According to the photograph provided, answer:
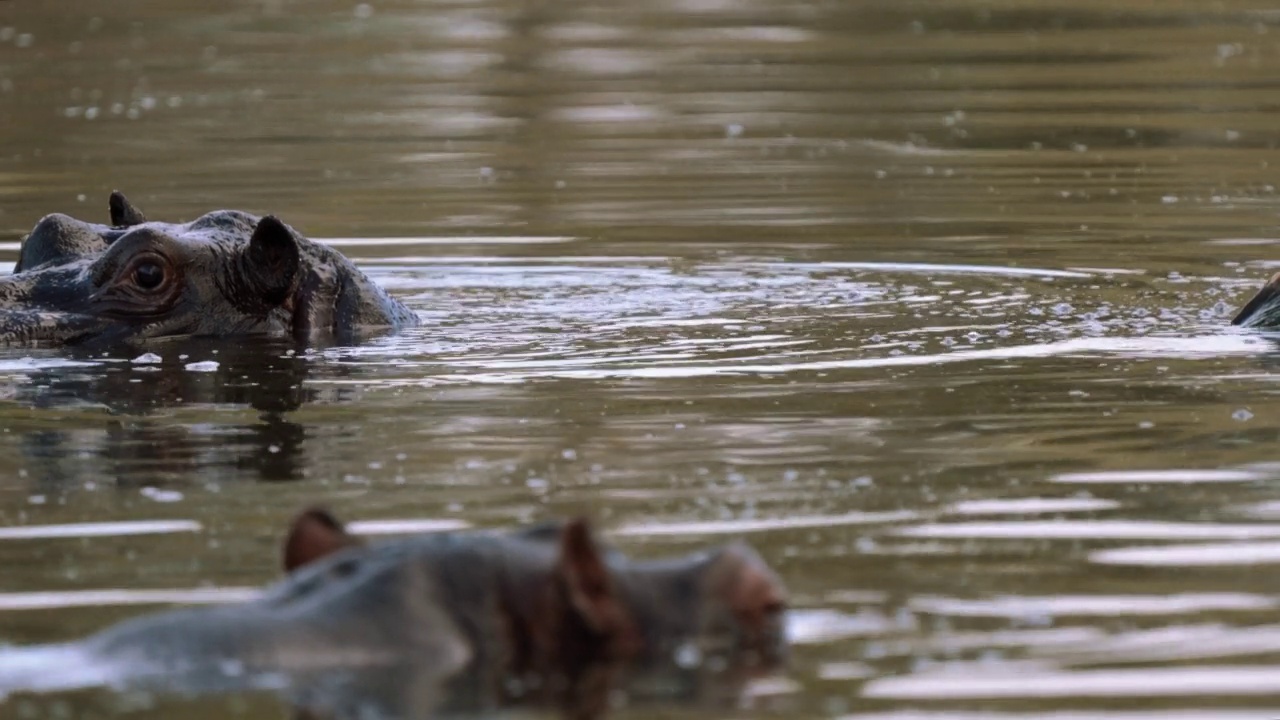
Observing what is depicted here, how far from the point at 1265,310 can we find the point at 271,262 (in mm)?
3625

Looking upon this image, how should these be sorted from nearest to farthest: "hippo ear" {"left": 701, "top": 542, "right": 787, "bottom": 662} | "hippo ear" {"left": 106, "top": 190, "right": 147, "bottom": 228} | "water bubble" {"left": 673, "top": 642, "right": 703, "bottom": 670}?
"water bubble" {"left": 673, "top": 642, "right": 703, "bottom": 670} → "hippo ear" {"left": 701, "top": 542, "right": 787, "bottom": 662} → "hippo ear" {"left": 106, "top": 190, "right": 147, "bottom": 228}

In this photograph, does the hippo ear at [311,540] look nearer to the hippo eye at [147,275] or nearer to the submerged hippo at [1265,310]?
the hippo eye at [147,275]

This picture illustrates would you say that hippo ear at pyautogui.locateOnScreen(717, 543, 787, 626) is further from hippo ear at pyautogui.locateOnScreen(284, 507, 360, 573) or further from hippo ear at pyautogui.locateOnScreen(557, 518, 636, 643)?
hippo ear at pyautogui.locateOnScreen(284, 507, 360, 573)

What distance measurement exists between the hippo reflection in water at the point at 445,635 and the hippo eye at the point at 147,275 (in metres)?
4.83

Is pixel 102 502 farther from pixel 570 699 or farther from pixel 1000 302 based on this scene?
pixel 1000 302

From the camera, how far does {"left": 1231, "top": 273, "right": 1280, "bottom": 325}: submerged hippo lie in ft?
29.2

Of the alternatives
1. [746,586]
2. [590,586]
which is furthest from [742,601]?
[590,586]

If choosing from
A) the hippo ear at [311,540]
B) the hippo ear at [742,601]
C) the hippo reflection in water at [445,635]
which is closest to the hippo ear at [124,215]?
the hippo ear at [311,540]

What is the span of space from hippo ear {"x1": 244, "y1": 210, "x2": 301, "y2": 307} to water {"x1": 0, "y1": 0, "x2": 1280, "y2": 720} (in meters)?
0.32

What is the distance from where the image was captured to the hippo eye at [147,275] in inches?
366

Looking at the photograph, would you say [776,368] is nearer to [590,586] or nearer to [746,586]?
[746,586]

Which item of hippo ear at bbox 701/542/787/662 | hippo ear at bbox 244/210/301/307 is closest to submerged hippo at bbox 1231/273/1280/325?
hippo ear at bbox 244/210/301/307

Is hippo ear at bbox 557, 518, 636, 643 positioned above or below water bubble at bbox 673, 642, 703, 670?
above

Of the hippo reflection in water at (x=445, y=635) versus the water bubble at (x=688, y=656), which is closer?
the hippo reflection in water at (x=445, y=635)
